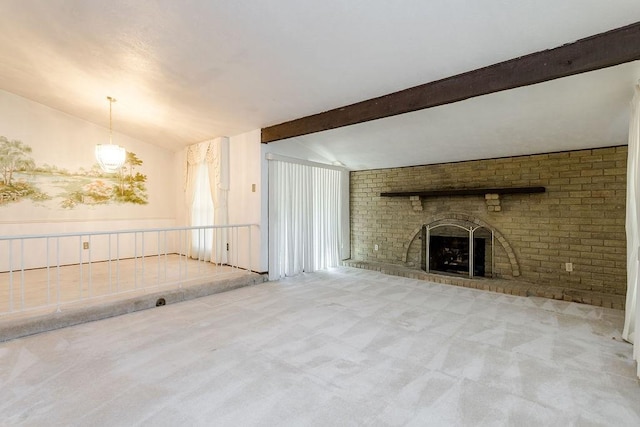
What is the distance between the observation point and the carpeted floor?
1.79m

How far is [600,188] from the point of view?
13.1 ft

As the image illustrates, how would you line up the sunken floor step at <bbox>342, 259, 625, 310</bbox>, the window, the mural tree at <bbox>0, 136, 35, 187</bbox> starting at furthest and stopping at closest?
1. the window
2. the mural tree at <bbox>0, 136, 35, 187</bbox>
3. the sunken floor step at <bbox>342, 259, 625, 310</bbox>

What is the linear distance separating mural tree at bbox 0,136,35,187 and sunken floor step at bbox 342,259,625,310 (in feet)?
20.2

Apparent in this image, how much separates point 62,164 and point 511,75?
6.75 metres

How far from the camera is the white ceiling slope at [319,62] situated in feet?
7.38

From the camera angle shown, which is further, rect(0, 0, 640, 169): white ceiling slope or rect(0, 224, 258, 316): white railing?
rect(0, 224, 258, 316): white railing

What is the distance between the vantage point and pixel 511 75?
2561 mm

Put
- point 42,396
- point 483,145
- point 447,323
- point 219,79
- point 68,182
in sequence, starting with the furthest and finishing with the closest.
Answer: point 68,182 → point 483,145 → point 219,79 → point 447,323 → point 42,396

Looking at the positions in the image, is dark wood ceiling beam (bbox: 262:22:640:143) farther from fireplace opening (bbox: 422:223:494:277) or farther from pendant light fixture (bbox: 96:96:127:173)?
pendant light fixture (bbox: 96:96:127:173)

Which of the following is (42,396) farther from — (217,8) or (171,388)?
(217,8)

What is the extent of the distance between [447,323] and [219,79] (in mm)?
3641

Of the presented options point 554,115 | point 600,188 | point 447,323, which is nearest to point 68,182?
point 447,323

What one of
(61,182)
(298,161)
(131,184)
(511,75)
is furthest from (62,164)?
(511,75)

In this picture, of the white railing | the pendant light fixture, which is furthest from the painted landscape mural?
the pendant light fixture
